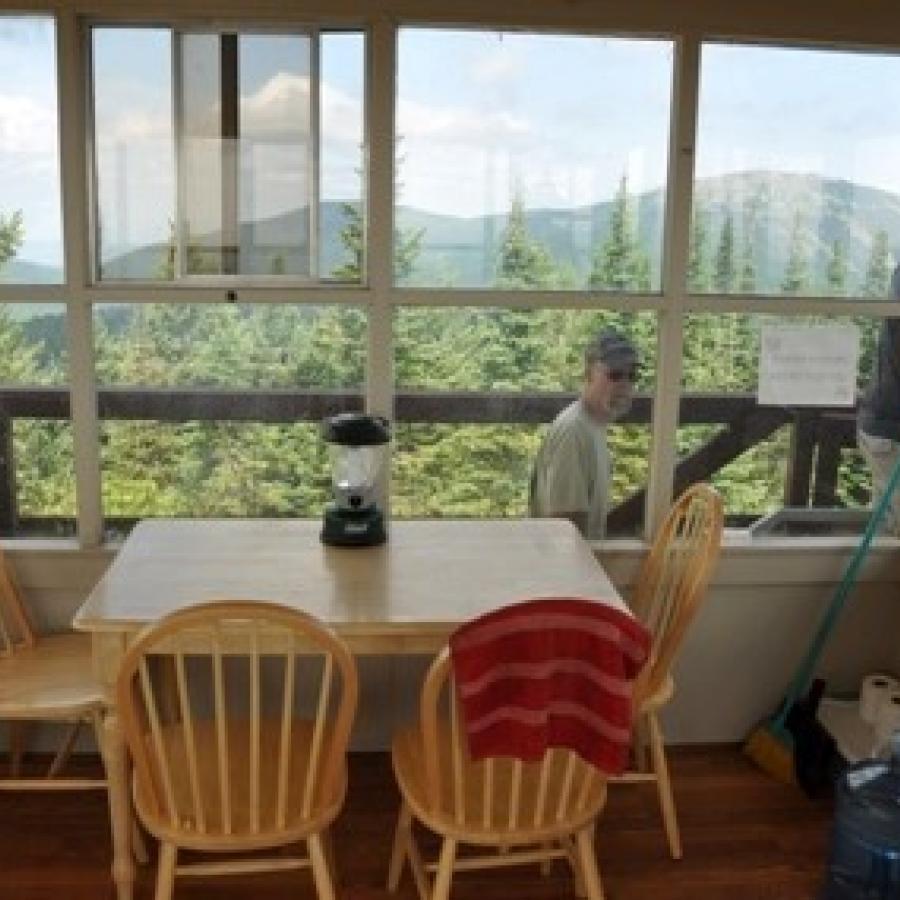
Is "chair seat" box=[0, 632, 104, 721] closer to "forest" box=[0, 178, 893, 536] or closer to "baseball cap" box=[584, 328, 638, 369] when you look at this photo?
"forest" box=[0, 178, 893, 536]

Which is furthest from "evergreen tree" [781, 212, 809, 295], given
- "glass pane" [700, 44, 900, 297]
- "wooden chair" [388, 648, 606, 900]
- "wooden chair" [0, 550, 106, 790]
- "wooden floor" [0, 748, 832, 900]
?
"wooden chair" [0, 550, 106, 790]

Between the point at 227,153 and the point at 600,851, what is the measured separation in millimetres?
2061

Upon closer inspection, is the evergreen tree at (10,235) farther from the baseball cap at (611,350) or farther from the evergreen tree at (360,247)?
the baseball cap at (611,350)

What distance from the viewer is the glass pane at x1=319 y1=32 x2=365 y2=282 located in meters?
2.67

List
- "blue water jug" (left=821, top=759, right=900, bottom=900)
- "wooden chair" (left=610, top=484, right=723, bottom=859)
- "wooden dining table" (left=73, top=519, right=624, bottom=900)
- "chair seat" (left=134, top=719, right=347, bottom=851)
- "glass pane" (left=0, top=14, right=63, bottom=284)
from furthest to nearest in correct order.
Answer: "glass pane" (left=0, top=14, right=63, bottom=284) < "wooden chair" (left=610, top=484, right=723, bottom=859) < "blue water jug" (left=821, top=759, right=900, bottom=900) < "wooden dining table" (left=73, top=519, right=624, bottom=900) < "chair seat" (left=134, top=719, right=347, bottom=851)

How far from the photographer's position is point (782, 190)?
285 centimetres

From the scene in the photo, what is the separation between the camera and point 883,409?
2990 mm

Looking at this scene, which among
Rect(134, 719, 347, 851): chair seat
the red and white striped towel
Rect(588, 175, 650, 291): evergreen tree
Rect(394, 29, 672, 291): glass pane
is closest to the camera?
the red and white striped towel

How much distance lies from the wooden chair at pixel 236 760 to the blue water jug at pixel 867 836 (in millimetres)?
1221

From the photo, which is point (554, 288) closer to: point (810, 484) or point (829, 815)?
point (810, 484)

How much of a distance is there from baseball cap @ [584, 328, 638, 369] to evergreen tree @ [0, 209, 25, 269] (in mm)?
1586

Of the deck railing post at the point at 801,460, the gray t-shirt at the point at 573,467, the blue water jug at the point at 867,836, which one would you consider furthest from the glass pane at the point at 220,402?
the blue water jug at the point at 867,836

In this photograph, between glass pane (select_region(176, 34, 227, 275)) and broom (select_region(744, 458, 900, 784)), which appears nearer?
glass pane (select_region(176, 34, 227, 275))

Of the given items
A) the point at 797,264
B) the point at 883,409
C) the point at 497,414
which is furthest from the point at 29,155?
the point at 883,409
